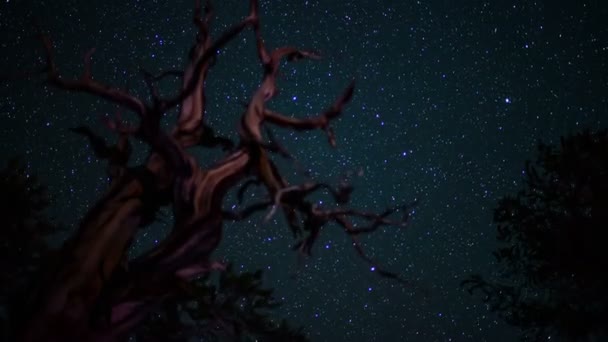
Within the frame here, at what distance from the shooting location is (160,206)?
4844mm

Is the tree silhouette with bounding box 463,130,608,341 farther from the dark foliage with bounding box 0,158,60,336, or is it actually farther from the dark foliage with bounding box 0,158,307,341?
the dark foliage with bounding box 0,158,60,336

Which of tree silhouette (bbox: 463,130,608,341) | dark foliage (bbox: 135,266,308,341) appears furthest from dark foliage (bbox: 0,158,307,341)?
tree silhouette (bbox: 463,130,608,341)

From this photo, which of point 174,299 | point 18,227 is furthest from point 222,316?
point 18,227

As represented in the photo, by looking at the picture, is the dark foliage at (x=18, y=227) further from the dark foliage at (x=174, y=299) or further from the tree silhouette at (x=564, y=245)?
the tree silhouette at (x=564, y=245)

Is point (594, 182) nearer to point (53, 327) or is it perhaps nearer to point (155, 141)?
point (155, 141)

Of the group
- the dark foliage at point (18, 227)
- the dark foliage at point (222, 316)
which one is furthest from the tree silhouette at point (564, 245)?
the dark foliage at point (18, 227)

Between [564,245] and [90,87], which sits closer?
[90,87]

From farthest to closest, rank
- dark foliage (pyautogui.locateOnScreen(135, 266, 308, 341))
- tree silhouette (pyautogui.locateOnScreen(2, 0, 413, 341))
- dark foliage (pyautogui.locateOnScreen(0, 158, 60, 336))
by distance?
1. dark foliage (pyautogui.locateOnScreen(0, 158, 60, 336))
2. dark foliage (pyautogui.locateOnScreen(135, 266, 308, 341))
3. tree silhouette (pyautogui.locateOnScreen(2, 0, 413, 341))

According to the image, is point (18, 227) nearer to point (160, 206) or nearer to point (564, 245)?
point (160, 206)

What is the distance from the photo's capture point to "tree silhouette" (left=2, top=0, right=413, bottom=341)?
384cm

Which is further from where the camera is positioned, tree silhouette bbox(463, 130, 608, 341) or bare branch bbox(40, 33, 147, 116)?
tree silhouette bbox(463, 130, 608, 341)

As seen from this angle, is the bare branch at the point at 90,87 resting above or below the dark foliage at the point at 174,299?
above

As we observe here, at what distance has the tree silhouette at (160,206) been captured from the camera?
3838mm

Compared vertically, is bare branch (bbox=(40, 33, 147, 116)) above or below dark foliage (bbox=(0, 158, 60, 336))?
above
